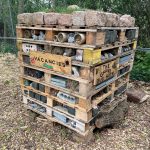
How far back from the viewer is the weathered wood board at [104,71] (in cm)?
246

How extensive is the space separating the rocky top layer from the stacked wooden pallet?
0.02 meters

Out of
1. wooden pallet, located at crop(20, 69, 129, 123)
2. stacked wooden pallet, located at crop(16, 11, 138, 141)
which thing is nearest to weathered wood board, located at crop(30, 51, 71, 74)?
stacked wooden pallet, located at crop(16, 11, 138, 141)

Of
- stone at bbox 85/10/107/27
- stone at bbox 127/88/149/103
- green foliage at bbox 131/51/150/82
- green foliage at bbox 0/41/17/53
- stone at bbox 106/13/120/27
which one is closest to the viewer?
stone at bbox 85/10/107/27

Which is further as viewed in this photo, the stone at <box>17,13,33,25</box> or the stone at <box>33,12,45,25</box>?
the stone at <box>17,13,33,25</box>

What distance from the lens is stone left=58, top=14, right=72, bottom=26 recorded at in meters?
2.30

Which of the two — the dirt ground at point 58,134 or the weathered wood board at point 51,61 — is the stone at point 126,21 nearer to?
the weathered wood board at point 51,61

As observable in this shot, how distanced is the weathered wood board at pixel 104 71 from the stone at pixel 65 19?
2.02 feet

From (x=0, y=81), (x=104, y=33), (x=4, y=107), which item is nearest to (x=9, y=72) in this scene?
(x=0, y=81)

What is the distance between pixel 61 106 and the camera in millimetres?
2930

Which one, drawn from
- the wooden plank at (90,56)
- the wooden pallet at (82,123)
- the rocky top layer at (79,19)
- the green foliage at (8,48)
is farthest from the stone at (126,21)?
the green foliage at (8,48)

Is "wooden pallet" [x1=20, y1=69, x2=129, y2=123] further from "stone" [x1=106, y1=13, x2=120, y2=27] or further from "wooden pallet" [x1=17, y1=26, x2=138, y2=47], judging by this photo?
"stone" [x1=106, y1=13, x2=120, y2=27]

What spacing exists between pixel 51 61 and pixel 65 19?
0.58m

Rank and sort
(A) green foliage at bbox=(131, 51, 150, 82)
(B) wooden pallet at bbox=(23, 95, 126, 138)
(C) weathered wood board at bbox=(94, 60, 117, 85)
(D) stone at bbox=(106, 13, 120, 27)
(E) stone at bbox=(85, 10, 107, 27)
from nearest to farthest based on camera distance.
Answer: (E) stone at bbox=(85, 10, 107, 27) → (D) stone at bbox=(106, 13, 120, 27) → (C) weathered wood board at bbox=(94, 60, 117, 85) → (B) wooden pallet at bbox=(23, 95, 126, 138) → (A) green foliage at bbox=(131, 51, 150, 82)

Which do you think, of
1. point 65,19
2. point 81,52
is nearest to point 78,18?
point 65,19
